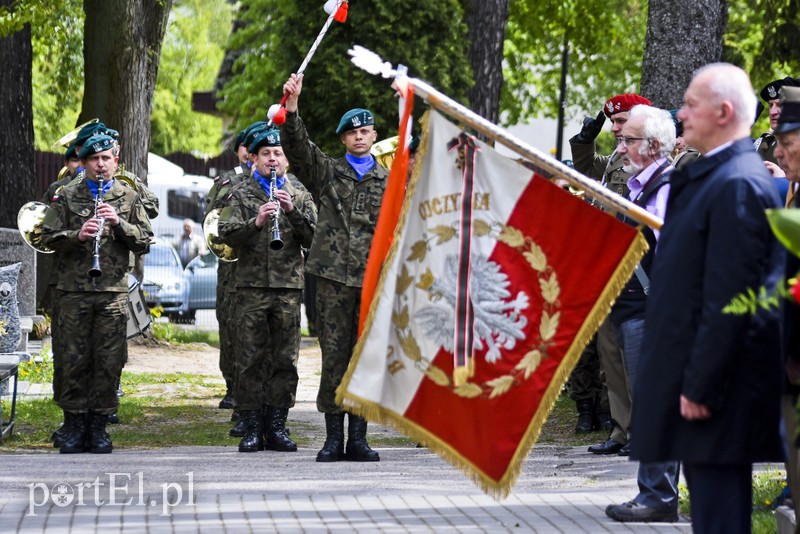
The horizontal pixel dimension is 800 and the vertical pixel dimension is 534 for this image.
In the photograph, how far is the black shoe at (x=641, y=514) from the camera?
743 centimetres

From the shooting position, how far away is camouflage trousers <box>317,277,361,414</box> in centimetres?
982

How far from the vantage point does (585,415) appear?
455 inches

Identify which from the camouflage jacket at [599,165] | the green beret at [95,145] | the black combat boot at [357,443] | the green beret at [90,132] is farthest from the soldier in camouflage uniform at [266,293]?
the camouflage jacket at [599,165]

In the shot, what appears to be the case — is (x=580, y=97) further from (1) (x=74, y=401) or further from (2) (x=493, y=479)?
(2) (x=493, y=479)

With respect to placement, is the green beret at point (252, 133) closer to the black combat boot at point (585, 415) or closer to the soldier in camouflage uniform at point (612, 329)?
the soldier in camouflage uniform at point (612, 329)

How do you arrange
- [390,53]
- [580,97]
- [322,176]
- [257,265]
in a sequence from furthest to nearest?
[580,97] < [390,53] < [257,265] < [322,176]

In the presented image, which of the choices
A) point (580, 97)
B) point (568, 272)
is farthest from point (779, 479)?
point (580, 97)

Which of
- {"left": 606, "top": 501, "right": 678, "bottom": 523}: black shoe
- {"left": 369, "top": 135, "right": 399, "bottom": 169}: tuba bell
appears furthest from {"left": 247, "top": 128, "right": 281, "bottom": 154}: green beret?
{"left": 606, "top": 501, "right": 678, "bottom": 523}: black shoe

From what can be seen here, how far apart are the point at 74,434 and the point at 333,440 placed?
200 centimetres

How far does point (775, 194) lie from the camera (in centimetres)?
525

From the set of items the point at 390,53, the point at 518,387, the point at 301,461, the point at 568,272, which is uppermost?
the point at 390,53

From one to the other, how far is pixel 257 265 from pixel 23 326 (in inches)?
236

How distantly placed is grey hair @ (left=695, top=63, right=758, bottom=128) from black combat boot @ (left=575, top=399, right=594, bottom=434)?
639 cm

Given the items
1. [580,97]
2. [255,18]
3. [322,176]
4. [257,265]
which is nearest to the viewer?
[322,176]
